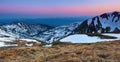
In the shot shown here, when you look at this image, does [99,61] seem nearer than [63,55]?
Yes

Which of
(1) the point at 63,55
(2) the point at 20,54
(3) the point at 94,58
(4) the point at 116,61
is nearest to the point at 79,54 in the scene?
(1) the point at 63,55

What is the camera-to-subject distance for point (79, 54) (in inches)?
1002

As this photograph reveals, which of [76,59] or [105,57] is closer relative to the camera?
[76,59]

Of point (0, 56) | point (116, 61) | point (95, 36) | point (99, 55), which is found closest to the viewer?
point (116, 61)

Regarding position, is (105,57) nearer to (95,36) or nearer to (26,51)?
(26,51)

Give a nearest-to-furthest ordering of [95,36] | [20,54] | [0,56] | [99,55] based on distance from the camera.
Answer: [99,55]
[0,56]
[20,54]
[95,36]

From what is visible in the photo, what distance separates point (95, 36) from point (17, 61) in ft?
113

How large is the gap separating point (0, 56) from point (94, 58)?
10.1 m

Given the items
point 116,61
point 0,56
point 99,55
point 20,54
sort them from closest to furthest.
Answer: point 116,61
point 99,55
point 0,56
point 20,54

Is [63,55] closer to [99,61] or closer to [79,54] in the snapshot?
[79,54]

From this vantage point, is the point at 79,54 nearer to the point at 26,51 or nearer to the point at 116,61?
the point at 116,61

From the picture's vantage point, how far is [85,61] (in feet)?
70.5

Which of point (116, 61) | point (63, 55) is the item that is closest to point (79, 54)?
point (63, 55)

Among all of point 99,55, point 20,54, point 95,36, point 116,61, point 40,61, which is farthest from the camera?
point 95,36
